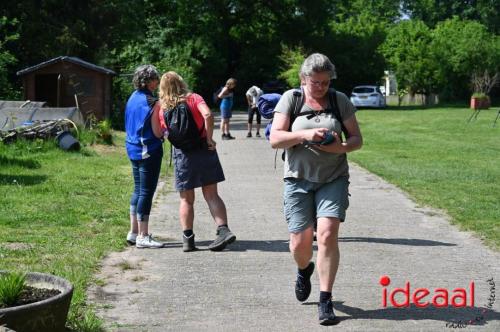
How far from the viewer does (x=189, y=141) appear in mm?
8195

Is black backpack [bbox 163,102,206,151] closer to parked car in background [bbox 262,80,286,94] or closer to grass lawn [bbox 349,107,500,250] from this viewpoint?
grass lawn [bbox 349,107,500,250]

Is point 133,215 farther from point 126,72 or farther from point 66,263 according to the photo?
point 126,72

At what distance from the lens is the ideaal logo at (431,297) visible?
6195 millimetres

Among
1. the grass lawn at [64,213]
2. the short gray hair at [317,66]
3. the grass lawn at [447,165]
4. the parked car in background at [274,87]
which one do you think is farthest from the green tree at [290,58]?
the short gray hair at [317,66]

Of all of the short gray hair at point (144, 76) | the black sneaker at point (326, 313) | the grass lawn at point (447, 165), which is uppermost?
the short gray hair at point (144, 76)

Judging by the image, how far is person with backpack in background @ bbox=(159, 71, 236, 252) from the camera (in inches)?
322

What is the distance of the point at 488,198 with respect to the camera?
12.0 meters

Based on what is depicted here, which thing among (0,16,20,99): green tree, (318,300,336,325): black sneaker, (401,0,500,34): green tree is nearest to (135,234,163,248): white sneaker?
(318,300,336,325): black sneaker

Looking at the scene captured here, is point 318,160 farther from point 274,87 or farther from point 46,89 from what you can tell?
point 274,87

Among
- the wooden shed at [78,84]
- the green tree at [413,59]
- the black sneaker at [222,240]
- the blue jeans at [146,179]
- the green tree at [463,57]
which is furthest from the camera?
the green tree at [413,59]

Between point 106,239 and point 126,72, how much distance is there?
2592cm

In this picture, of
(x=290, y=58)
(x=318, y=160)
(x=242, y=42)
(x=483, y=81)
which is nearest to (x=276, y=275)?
(x=318, y=160)

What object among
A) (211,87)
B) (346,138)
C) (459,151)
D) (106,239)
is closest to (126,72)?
(459,151)

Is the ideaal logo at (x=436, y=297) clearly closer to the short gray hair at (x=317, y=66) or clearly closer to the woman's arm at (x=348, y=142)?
the woman's arm at (x=348, y=142)
